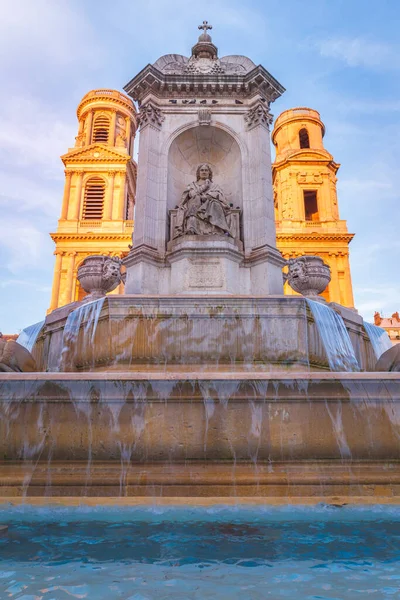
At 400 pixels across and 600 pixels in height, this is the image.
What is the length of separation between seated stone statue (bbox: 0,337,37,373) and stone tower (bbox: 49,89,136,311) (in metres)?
39.2

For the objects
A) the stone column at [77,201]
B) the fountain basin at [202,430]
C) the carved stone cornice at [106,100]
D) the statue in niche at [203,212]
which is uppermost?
the carved stone cornice at [106,100]

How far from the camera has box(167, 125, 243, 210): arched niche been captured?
1238 cm

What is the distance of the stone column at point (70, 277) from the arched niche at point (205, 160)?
36.3 meters

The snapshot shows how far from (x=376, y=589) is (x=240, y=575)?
0.80 metres

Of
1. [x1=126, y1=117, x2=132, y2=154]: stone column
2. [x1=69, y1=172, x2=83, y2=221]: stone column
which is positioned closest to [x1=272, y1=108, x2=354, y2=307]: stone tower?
[x1=126, y1=117, x2=132, y2=154]: stone column

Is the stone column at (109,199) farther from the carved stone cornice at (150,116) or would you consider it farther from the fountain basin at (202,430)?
the fountain basin at (202,430)

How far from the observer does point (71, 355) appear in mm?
7762

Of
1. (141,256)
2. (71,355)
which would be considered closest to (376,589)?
(71,355)

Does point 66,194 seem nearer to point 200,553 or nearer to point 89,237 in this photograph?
point 89,237

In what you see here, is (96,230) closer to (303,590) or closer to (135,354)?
(135,354)

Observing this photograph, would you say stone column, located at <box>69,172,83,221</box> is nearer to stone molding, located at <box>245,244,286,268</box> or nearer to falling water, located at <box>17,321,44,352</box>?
stone molding, located at <box>245,244,286,268</box>

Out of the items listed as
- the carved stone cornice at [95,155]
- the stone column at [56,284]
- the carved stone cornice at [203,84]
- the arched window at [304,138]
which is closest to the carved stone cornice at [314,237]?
the arched window at [304,138]

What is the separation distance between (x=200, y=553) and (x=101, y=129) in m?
64.2

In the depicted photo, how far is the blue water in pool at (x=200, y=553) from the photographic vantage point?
2590 mm
